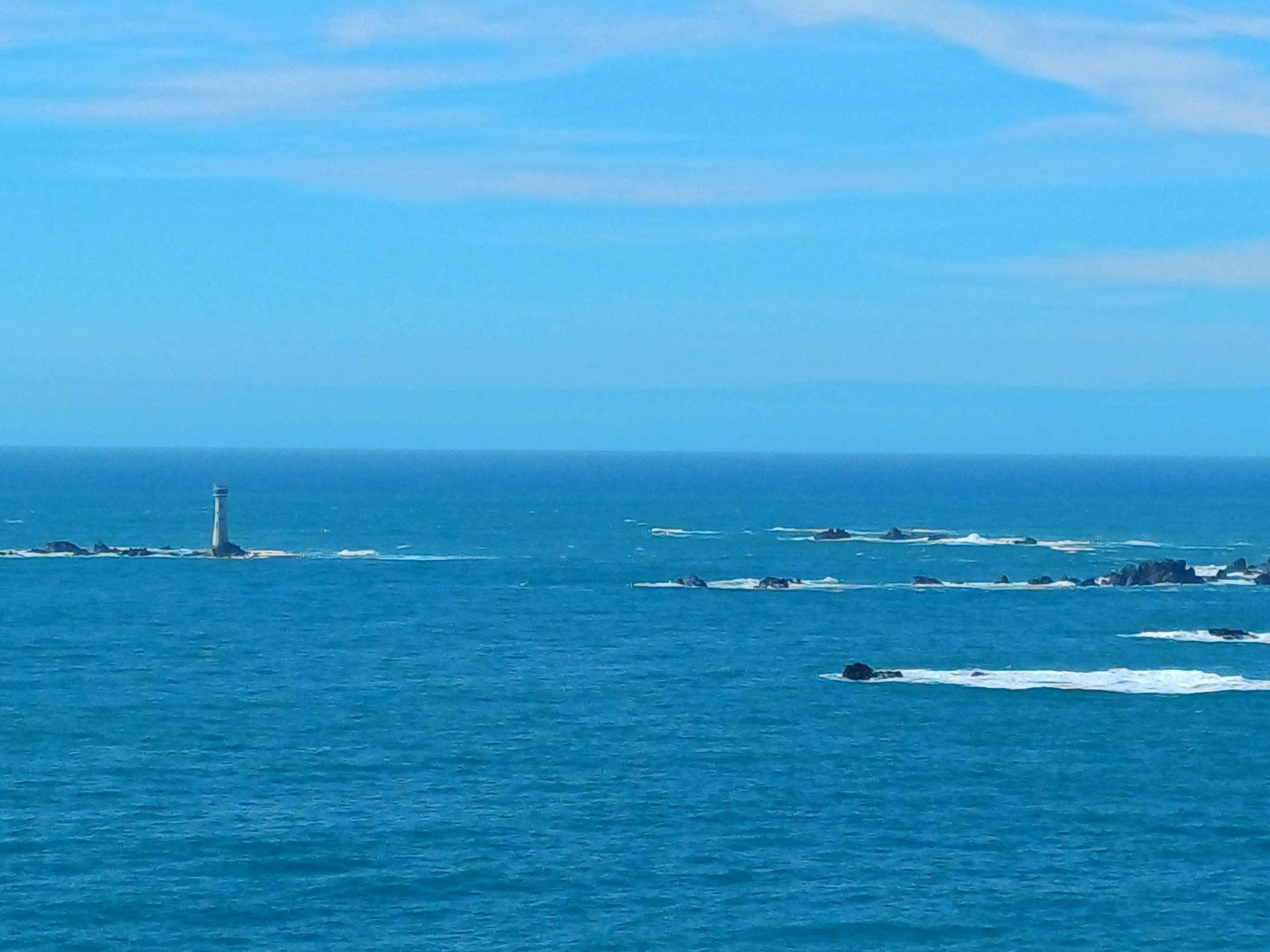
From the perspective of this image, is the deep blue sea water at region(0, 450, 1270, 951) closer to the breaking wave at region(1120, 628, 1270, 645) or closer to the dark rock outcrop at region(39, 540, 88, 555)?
the breaking wave at region(1120, 628, 1270, 645)

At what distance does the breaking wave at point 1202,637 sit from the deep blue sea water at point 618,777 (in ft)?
4.52

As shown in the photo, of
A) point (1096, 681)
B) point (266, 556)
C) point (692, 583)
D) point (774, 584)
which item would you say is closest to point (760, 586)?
point (774, 584)

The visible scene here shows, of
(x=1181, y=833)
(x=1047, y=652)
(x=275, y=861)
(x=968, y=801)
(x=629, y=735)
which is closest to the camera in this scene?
(x=275, y=861)

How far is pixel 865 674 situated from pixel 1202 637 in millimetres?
25429

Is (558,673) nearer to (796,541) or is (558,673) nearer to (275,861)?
(275,861)

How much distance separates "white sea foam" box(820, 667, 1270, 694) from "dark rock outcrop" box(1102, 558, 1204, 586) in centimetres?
4136

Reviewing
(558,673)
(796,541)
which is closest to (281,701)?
(558,673)

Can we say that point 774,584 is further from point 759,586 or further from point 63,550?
point 63,550

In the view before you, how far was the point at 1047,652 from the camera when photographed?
8975cm

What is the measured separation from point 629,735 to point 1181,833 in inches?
866

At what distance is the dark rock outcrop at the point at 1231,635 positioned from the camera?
3703 inches

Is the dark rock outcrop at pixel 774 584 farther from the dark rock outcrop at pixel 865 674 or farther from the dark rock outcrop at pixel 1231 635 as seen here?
the dark rock outcrop at pixel 865 674

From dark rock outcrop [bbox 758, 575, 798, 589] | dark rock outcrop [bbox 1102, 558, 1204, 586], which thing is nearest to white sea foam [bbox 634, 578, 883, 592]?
dark rock outcrop [bbox 758, 575, 798, 589]

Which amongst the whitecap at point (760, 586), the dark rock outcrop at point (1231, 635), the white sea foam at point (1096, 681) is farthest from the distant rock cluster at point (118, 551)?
the dark rock outcrop at point (1231, 635)
